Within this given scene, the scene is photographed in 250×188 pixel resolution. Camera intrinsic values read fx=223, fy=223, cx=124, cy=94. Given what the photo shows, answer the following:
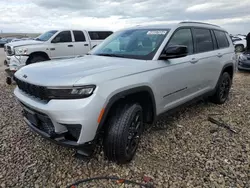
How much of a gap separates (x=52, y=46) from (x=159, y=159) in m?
6.86

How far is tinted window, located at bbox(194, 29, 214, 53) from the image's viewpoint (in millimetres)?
4020

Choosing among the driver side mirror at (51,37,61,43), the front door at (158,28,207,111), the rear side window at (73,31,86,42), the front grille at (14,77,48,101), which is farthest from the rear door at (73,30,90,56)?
the front grille at (14,77,48,101)

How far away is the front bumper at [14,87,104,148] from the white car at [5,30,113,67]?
555 centimetres

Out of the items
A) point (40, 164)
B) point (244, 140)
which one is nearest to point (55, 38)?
point (40, 164)

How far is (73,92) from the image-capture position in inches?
86.1

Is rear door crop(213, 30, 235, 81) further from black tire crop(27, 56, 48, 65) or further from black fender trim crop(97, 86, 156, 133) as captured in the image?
black tire crop(27, 56, 48, 65)

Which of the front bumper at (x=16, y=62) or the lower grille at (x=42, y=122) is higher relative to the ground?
the lower grille at (x=42, y=122)

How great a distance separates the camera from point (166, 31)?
11.0 ft

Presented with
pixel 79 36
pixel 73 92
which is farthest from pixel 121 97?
pixel 79 36

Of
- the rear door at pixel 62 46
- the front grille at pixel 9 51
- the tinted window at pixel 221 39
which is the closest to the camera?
the tinted window at pixel 221 39

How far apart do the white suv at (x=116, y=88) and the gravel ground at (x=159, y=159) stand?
1.01ft

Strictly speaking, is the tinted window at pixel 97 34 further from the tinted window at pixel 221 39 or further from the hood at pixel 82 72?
the hood at pixel 82 72

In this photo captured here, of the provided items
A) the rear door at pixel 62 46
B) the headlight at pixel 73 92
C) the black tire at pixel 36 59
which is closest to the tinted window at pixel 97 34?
A: the rear door at pixel 62 46

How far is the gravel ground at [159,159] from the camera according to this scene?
2508 mm
